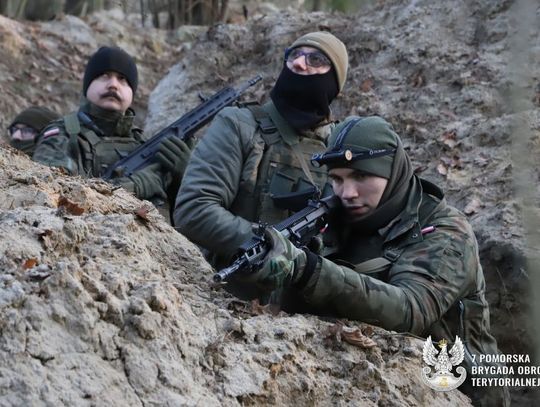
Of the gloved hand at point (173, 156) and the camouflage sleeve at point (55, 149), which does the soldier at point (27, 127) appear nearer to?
the camouflage sleeve at point (55, 149)

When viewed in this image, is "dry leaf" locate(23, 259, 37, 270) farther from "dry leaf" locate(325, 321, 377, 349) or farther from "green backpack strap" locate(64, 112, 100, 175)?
"green backpack strap" locate(64, 112, 100, 175)

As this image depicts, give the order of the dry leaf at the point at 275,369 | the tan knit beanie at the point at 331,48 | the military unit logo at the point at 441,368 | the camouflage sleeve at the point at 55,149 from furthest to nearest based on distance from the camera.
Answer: the camouflage sleeve at the point at 55,149
the tan knit beanie at the point at 331,48
the military unit logo at the point at 441,368
the dry leaf at the point at 275,369

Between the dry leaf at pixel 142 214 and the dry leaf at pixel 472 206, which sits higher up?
the dry leaf at pixel 142 214

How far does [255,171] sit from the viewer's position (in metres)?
5.27

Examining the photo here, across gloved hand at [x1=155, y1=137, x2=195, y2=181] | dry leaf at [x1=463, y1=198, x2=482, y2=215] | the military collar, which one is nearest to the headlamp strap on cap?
the military collar

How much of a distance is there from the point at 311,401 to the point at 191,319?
559mm

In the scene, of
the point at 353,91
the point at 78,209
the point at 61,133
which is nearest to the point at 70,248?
the point at 78,209

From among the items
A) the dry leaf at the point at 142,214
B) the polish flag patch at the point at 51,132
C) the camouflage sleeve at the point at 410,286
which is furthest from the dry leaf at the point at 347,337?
the polish flag patch at the point at 51,132

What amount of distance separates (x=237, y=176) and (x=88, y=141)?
207cm

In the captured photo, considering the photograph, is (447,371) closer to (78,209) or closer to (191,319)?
(191,319)

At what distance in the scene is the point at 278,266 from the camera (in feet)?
12.4

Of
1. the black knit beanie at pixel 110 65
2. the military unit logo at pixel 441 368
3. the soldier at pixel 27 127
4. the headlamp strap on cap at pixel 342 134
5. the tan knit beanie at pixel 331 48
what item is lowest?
the soldier at pixel 27 127

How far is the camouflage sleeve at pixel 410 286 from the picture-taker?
4.03 m

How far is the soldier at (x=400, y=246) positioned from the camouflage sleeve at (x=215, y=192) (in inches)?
24.2
